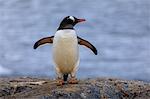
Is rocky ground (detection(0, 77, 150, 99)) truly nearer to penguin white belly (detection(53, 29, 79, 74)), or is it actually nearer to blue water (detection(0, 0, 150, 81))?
penguin white belly (detection(53, 29, 79, 74))

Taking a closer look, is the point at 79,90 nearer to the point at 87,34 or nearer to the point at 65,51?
the point at 65,51

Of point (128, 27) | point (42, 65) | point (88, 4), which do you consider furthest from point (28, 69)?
point (88, 4)

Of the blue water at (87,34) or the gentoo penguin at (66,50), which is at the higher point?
the blue water at (87,34)

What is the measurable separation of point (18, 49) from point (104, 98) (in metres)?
11.0

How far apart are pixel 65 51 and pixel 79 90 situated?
18.3 inches

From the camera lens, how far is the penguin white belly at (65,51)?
656 cm

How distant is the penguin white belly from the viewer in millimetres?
6559

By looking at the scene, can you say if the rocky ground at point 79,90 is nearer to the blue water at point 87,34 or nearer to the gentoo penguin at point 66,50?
the gentoo penguin at point 66,50

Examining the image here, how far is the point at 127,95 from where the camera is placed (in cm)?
658

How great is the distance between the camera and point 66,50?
6633mm

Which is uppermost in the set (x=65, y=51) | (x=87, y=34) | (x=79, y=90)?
(x=87, y=34)

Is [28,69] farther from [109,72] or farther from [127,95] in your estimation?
[127,95]

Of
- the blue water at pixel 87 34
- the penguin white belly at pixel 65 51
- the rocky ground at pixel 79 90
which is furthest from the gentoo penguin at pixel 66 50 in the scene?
the blue water at pixel 87 34

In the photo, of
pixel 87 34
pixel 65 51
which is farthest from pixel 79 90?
pixel 87 34
